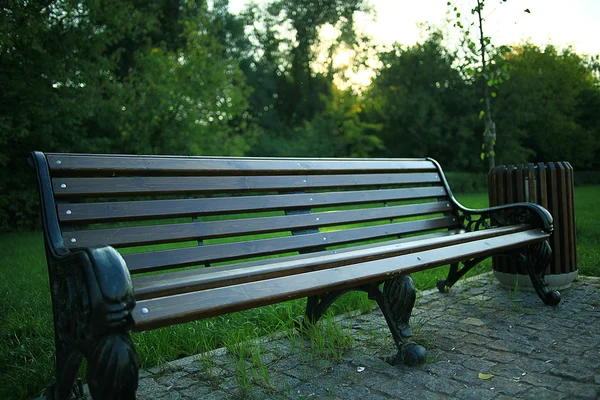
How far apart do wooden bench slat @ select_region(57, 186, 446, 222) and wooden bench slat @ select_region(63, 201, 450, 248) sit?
0.06 meters

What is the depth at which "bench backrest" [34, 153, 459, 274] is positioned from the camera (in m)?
2.33

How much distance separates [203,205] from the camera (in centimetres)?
277

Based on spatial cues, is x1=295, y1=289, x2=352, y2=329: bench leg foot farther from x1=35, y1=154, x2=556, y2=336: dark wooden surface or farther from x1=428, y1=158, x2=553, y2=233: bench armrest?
x1=428, y1=158, x2=553, y2=233: bench armrest

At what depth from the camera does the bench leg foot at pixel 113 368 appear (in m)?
1.58

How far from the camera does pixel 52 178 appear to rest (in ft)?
7.44

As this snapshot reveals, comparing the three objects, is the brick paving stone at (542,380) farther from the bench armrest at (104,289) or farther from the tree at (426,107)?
the tree at (426,107)

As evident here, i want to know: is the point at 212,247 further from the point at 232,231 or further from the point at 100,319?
the point at 100,319

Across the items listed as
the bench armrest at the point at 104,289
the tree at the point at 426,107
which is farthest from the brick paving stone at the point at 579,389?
the tree at the point at 426,107

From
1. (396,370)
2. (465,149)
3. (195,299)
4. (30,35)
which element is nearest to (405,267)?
(396,370)

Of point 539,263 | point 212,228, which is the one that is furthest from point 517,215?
point 212,228

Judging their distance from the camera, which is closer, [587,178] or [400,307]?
[400,307]

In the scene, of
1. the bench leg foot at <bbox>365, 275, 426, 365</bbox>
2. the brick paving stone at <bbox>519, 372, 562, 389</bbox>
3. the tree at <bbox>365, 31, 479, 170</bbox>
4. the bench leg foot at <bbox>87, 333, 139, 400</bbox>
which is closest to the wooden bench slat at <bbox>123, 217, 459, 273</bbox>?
the bench leg foot at <bbox>365, 275, 426, 365</bbox>

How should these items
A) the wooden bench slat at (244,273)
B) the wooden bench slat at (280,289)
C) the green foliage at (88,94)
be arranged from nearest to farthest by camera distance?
the wooden bench slat at (280,289) < the wooden bench slat at (244,273) < the green foliage at (88,94)

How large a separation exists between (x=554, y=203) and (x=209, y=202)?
290cm
